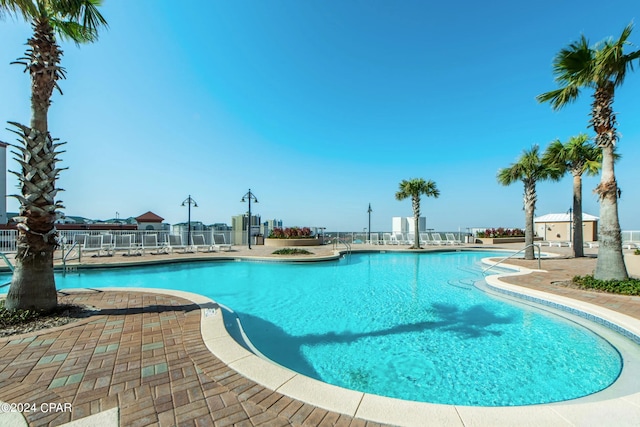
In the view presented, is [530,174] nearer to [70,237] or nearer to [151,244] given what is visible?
[151,244]

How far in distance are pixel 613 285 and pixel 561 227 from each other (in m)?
24.7

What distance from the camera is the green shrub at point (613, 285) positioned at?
5.39 meters

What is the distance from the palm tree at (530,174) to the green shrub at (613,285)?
222 inches

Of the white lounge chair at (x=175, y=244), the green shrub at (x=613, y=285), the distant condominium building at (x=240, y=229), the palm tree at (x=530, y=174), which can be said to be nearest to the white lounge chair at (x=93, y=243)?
the white lounge chair at (x=175, y=244)

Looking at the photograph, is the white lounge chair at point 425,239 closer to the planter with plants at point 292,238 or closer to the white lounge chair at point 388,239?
the white lounge chair at point 388,239

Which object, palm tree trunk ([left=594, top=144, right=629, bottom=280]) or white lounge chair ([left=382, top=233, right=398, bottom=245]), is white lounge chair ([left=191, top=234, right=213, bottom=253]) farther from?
palm tree trunk ([left=594, top=144, right=629, bottom=280])

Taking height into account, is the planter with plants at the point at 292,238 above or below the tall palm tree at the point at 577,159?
below

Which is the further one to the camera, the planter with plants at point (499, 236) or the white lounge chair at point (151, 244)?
the planter with plants at point (499, 236)

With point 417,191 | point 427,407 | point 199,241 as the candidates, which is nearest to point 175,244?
point 199,241

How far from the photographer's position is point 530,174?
11.3 meters

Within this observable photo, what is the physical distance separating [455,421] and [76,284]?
1039 cm

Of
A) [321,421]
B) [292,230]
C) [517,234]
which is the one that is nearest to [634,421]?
[321,421]

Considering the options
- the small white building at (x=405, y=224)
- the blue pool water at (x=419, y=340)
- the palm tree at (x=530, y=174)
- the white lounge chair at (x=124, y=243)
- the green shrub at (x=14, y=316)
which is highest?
the palm tree at (x=530, y=174)

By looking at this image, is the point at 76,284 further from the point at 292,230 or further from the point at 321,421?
the point at 292,230
